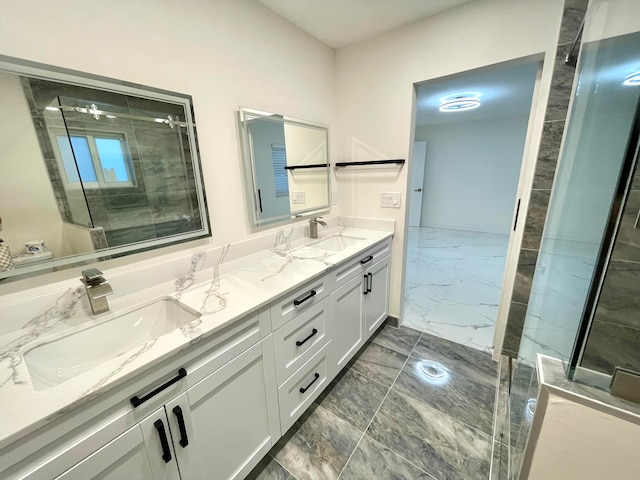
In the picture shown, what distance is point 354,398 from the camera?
5.25ft

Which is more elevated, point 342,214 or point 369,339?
point 342,214

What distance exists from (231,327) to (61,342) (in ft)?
1.82

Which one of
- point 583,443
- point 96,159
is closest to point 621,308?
point 583,443

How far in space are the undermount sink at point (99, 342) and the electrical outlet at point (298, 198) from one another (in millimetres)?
1083

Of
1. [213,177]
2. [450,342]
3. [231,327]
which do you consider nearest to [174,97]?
[213,177]

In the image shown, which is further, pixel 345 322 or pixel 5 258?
pixel 345 322

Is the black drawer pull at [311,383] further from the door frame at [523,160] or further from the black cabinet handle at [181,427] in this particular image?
the door frame at [523,160]

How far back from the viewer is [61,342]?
0.85 meters

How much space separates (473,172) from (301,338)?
5.55 m

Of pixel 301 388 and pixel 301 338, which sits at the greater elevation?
pixel 301 338

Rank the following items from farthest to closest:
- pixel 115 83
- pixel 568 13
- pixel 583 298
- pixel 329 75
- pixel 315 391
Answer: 1. pixel 329 75
2. pixel 315 391
3. pixel 568 13
4. pixel 115 83
5. pixel 583 298

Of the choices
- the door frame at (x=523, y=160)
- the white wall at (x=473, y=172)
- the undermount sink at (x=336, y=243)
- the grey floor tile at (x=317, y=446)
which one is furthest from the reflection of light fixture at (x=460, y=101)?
the grey floor tile at (x=317, y=446)

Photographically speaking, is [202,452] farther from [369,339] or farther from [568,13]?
[568,13]

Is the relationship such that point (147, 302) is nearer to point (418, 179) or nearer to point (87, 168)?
point (87, 168)
